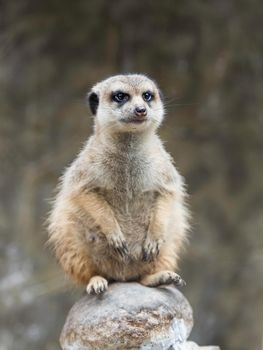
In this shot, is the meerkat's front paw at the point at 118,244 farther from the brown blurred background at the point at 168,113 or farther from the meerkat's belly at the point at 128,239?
the brown blurred background at the point at 168,113

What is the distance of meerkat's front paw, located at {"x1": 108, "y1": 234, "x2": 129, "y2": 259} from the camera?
3525 millimetres

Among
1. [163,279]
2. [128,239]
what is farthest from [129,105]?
[163,279]

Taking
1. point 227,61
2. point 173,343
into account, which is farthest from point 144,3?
point 173,343

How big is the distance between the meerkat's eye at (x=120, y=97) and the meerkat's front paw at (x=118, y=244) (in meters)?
0.57

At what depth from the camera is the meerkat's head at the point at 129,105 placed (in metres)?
3.55

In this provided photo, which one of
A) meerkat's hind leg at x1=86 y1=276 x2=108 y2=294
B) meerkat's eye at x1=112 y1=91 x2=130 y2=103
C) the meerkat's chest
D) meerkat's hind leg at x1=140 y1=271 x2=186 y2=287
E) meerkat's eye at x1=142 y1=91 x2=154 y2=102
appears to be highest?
meerkat's eye at x1=142 y1=91 x2=154 y2=102

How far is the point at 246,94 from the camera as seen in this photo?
6.83 metres

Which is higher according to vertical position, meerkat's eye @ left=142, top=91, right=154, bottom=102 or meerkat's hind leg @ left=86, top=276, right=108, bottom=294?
meerkat's eye @ left=142, top=91, right=154, bottom=102

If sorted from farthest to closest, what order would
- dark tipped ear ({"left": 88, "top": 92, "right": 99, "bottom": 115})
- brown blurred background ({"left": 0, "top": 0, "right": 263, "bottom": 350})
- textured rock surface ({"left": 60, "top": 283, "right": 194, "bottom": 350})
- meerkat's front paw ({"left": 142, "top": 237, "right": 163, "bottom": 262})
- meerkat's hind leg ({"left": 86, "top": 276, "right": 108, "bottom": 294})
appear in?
1. brown blurred background ({"left": 0, "top": 0, "right": 263, "bottom": 350})
2. dark tipped ear ({"left": 88, "top": 92, "right": 99, "bottom": 115})
3. meerkat's front paw ({"left": 142, "top": 237, "right": 163, "bottom": 262})
4. meerkat's hind leg ({"left": 86, "top": 276, "right": 108, "bottom": 294})
5. textured rock surface ({"left": 60, "top": 283, "right": 194, "bottom": 350})

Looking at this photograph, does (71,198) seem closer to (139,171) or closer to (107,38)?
(139,171)

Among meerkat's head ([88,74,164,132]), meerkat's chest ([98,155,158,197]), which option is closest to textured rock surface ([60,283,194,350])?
meerkat's chest ([98,155,158,197])

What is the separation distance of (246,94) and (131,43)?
0.98m

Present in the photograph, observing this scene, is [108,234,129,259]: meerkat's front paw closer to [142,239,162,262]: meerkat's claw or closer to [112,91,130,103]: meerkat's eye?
[142,239,162,262]: meerkat's claw

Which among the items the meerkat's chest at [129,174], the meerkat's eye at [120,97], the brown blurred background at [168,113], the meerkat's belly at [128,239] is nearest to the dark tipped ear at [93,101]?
the meerkat's eye at [120,97]
